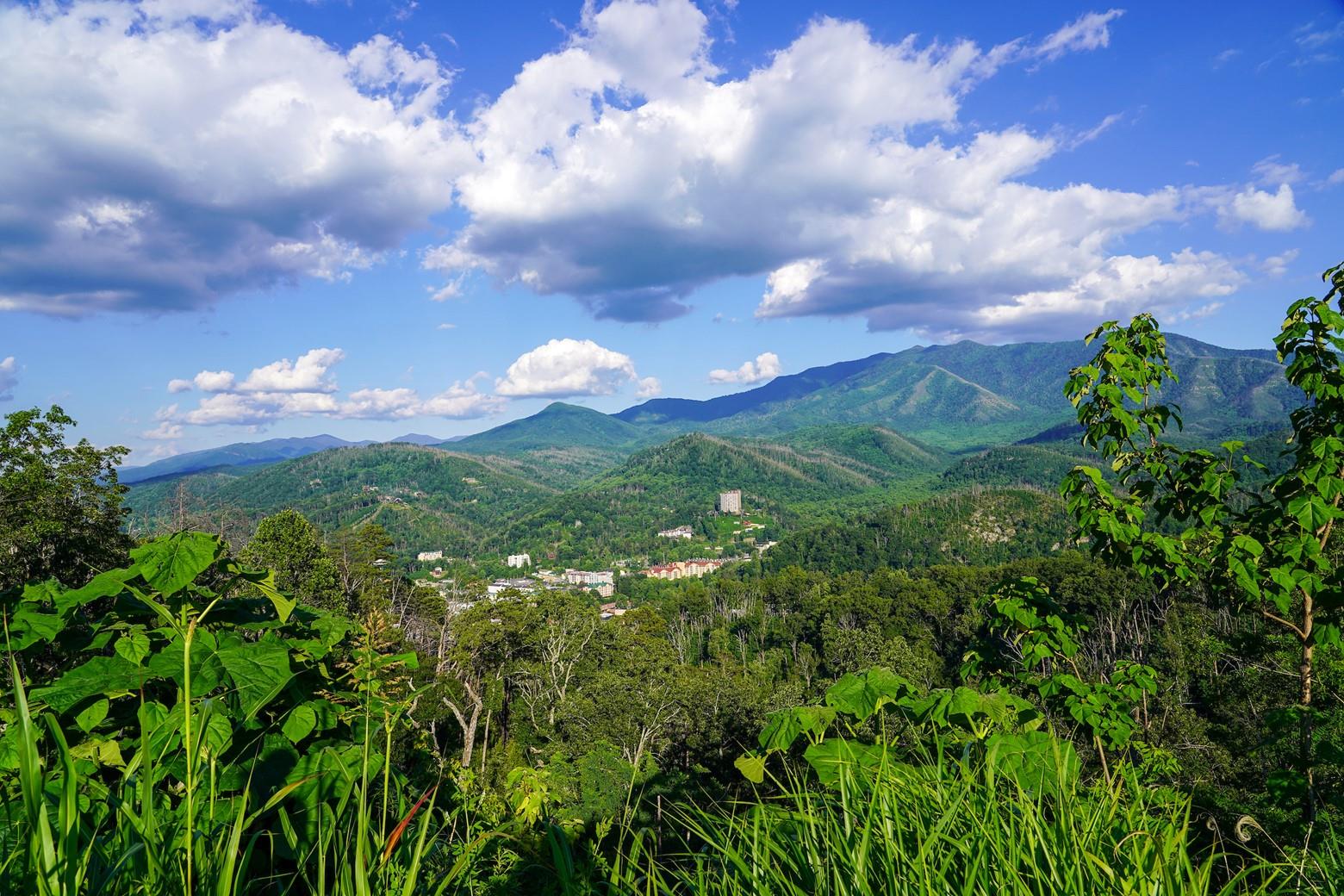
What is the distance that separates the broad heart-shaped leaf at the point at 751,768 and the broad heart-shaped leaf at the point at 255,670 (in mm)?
1109

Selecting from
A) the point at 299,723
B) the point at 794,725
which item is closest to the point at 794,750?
the point at 794,725

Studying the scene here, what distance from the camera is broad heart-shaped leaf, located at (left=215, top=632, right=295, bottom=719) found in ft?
4.09

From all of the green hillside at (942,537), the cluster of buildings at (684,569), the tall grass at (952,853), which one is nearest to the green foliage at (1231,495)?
the tall grass at (952,853)

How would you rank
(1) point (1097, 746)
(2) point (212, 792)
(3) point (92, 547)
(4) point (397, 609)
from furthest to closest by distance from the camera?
(4) point (397, 609) < (3) point (92, 547) < (1) point (1097, 746) < (2) point (212, 792)

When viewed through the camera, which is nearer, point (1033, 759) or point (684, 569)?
point (1033, 759)

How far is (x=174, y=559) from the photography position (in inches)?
65.4

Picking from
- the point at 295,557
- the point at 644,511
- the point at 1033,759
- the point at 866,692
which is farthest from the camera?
the point at 644,511

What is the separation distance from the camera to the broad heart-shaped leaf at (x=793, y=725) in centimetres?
181

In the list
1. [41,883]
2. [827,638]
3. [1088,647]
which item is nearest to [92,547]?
[41,883]

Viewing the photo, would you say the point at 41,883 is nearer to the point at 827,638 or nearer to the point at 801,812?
the point at 801,812

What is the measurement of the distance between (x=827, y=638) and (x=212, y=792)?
45723 mm

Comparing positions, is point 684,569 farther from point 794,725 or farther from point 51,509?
point 794,725

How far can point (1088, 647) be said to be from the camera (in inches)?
1660

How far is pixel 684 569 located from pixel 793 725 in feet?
357
